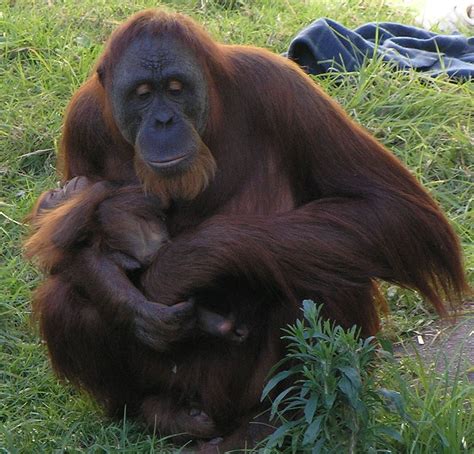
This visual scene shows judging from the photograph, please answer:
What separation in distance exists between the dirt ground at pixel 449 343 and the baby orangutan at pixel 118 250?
2.10 ft

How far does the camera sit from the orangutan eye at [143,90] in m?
2.81

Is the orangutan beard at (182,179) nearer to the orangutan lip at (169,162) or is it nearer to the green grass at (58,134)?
the orangutan lip at (169,162)

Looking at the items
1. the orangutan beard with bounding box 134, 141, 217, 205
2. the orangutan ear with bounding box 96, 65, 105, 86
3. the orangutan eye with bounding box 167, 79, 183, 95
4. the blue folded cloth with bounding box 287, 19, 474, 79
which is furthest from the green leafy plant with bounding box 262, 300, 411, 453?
the blue folded cloth with bounding box 287, 19, 474, 79

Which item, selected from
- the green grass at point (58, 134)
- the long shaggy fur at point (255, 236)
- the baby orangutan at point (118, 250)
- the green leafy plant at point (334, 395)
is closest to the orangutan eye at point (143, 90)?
the long shaggy fur at point (255, 236)

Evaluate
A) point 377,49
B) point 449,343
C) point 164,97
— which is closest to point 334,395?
point 164,97

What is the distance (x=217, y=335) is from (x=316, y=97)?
2.21 feet

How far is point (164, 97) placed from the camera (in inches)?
111

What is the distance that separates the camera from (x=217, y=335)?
9.33 ft

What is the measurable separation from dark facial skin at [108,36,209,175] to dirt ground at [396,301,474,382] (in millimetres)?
928

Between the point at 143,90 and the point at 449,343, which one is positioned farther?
the point at 449,343

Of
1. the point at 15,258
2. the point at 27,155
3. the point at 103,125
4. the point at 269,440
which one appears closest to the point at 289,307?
the point at 269,440

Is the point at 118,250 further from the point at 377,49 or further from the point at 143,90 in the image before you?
the point at 377,49

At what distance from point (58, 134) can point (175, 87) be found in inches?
64.1

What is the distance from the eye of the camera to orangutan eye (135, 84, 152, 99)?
2809 millimetres
